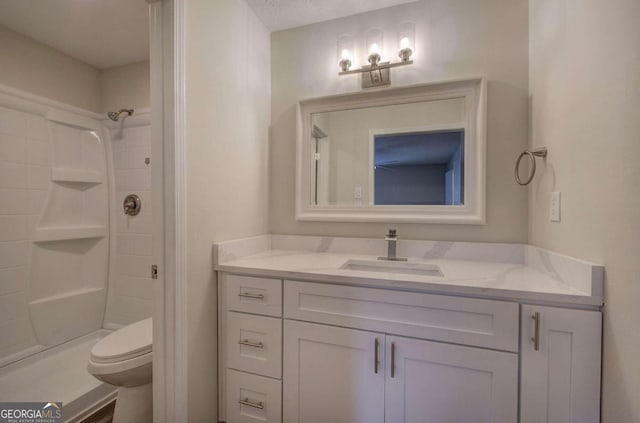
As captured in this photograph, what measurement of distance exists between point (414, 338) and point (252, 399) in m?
0.81

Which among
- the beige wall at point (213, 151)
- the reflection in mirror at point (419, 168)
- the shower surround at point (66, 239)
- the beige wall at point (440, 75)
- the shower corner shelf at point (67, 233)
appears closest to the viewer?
the beige wall at point (213, 151)

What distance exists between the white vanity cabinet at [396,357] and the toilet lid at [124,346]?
38 centimetres

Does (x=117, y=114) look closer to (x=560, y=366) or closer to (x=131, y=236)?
(x=131, y=236)

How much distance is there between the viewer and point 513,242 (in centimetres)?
137

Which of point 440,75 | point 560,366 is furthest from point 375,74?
point 560,366

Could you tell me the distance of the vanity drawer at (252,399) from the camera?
1203 mm

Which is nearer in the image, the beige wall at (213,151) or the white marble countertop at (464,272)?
the white marble countertop at (464,272)

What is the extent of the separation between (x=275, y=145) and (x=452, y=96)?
1.10 meters

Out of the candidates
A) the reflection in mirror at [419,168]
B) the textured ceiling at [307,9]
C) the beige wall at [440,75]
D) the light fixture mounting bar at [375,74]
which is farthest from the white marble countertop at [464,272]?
the textured ceiling at [307,9]

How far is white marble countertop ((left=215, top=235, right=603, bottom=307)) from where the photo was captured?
0.88 metres

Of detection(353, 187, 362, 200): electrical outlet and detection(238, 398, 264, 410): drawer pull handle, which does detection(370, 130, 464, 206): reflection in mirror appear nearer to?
detection(353, 187, 362, 200): electrical outlet

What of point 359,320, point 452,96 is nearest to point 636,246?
point 359,320

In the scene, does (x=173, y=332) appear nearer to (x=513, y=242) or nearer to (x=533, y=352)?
(x=533, y=352)

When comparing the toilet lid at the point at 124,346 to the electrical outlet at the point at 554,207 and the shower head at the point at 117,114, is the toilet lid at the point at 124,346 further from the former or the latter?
the electrical outlet at the point at 554,207
